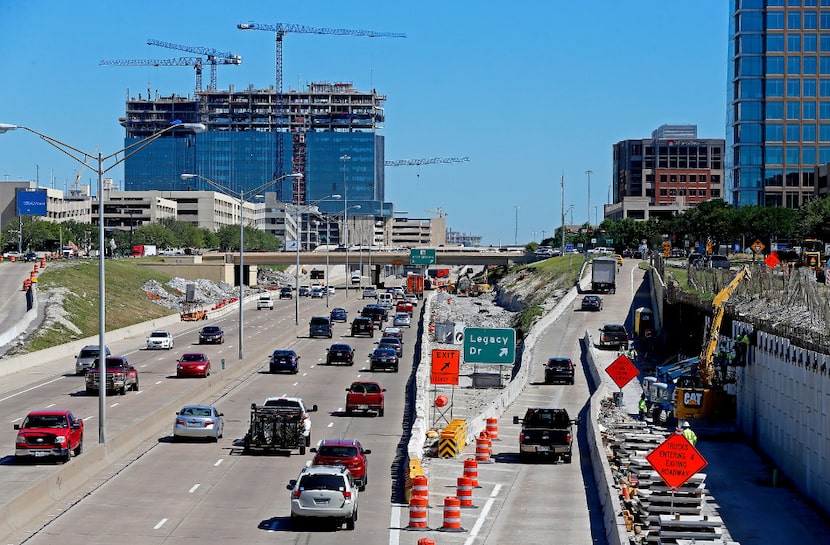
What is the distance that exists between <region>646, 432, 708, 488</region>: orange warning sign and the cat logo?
90.7 feet

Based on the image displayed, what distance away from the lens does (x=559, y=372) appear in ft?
219

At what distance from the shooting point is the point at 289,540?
27906 mm

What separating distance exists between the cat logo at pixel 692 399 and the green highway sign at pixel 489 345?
760 cm

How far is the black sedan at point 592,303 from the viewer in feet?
345

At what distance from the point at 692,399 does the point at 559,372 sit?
1472 centimetres

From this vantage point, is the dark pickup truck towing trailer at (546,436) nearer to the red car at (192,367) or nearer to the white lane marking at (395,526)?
the white lane marking at (395,526)

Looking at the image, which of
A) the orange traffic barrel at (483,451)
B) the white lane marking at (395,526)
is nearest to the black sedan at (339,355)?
the orange traffic barrel at (483,451)

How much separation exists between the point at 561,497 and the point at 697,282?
5212cm

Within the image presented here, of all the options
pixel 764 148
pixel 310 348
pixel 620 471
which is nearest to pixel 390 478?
pixel 620 471

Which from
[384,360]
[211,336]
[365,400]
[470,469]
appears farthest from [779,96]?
[470,469]

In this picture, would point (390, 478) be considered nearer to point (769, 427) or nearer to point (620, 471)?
point (620, 471)

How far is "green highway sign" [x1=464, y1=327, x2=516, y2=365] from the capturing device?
55969 mm

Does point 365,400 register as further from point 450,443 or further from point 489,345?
point 450,443

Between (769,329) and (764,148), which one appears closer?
(769,329)
